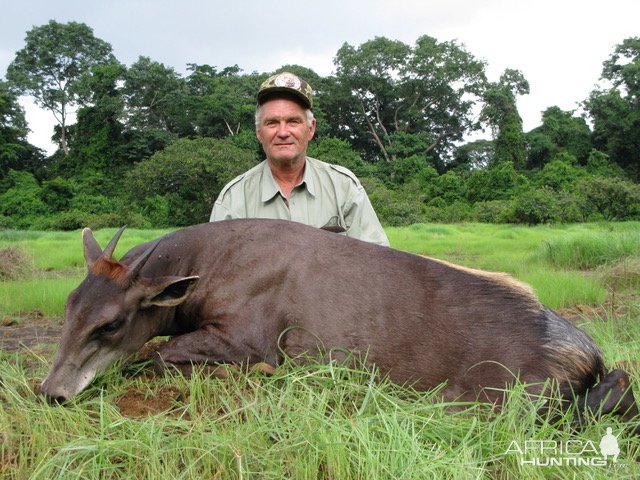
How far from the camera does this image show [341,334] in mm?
2998

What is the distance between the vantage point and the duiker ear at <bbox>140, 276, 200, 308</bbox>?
289 cm

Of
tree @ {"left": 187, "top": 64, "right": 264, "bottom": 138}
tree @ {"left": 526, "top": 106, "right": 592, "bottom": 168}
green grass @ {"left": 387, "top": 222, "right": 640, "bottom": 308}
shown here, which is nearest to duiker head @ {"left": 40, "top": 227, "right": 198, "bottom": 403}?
green grass @ {"left": 387, "top": 222, "right": 640, "bottom": 308}

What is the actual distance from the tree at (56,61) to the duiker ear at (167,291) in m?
38.3

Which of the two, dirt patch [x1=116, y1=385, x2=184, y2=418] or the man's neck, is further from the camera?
the man's neck

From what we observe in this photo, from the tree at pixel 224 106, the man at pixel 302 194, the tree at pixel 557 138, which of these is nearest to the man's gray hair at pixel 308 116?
the man at pixel 302 194

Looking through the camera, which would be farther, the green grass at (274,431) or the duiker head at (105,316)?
the duiker head at (105,316)

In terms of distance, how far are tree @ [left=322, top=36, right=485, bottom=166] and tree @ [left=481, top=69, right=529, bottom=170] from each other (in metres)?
2.47

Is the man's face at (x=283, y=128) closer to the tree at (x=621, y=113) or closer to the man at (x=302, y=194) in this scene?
the man at (x=302, y=194)

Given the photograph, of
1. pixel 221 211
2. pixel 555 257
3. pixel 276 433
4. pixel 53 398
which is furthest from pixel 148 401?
pixel 555 257

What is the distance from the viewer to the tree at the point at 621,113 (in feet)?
105

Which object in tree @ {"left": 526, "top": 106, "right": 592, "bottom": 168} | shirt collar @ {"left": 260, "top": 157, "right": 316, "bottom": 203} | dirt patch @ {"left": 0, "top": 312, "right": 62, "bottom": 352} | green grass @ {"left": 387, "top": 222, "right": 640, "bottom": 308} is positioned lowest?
dirt patch @ {"left": 0, "top": 312, "right": 62, "bottom": 352}

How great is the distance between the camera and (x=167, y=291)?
298 cm

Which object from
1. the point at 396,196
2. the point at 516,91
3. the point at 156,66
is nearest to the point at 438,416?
the point at 396,196

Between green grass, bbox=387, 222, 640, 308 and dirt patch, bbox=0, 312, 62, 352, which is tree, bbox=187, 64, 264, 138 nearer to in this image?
green grass, bbox=387, 222, 640, 308
